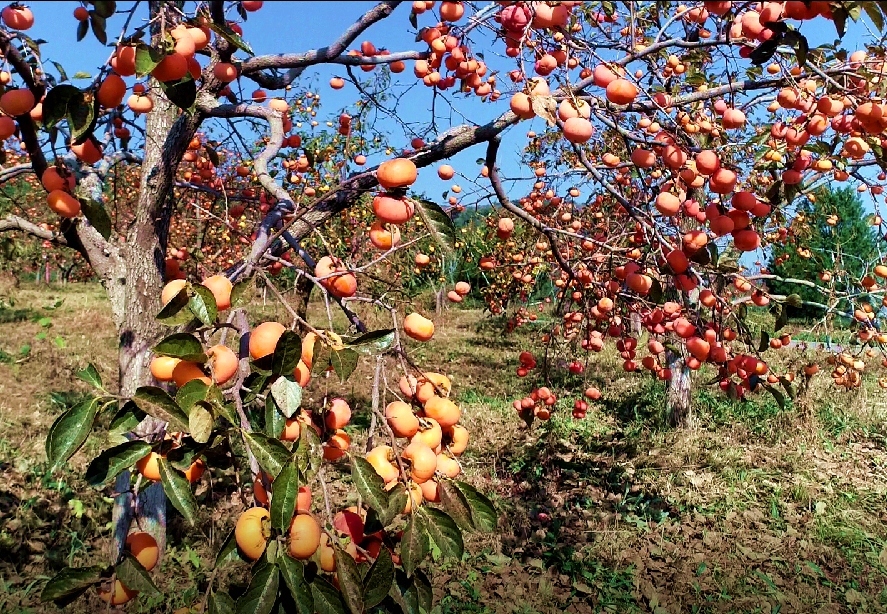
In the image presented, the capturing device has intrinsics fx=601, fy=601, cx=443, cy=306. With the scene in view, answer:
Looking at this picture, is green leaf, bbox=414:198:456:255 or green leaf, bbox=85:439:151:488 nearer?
green leaf, bbox=85:439:151:488

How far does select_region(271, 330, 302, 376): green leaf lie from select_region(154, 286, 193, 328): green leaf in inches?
6.6

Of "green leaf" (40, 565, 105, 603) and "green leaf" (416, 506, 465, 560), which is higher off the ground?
"green leaf" (416, 506, 465, 560)

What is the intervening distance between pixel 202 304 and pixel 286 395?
187mm

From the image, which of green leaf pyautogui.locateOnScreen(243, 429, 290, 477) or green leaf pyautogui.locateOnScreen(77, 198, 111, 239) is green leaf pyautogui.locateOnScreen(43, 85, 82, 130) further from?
green leaf pyautogui.locateOnScreen(243, 429, 290, 477)

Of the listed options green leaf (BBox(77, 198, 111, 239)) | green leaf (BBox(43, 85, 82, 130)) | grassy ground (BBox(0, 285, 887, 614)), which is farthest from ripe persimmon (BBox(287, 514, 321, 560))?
grassy ground (BBox(0, 285, 887, 614))

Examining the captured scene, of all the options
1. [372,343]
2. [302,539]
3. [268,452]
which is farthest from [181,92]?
[302,539]

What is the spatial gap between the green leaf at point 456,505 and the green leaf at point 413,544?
0.29 feet

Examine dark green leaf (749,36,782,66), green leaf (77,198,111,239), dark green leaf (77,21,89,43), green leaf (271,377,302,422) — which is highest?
dark green leaf (749,36,782,66)

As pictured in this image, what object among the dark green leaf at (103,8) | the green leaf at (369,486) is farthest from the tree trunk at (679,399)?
the dark green leaf at (103,8)

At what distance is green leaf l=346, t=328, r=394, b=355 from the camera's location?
1019 mm

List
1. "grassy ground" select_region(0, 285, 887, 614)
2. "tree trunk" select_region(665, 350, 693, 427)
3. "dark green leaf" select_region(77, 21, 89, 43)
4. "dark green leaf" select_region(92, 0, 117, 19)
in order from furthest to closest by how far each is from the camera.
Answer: "tree trunk" select_region(665, 350, 693, 427) → "grassy ground" select_region(0, 285, 887, 614) → "dark green leaf" select_region(77, 21, 89, 43) → "dark green leaf" select_region(92, 0, 117, 19)

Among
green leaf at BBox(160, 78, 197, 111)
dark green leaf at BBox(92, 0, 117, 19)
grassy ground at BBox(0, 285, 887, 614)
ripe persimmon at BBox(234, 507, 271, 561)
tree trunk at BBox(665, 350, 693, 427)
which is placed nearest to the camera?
dark green leaf at BBox(92, 0, 117, 19)

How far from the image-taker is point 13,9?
150cm

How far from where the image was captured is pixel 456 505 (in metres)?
1.03
